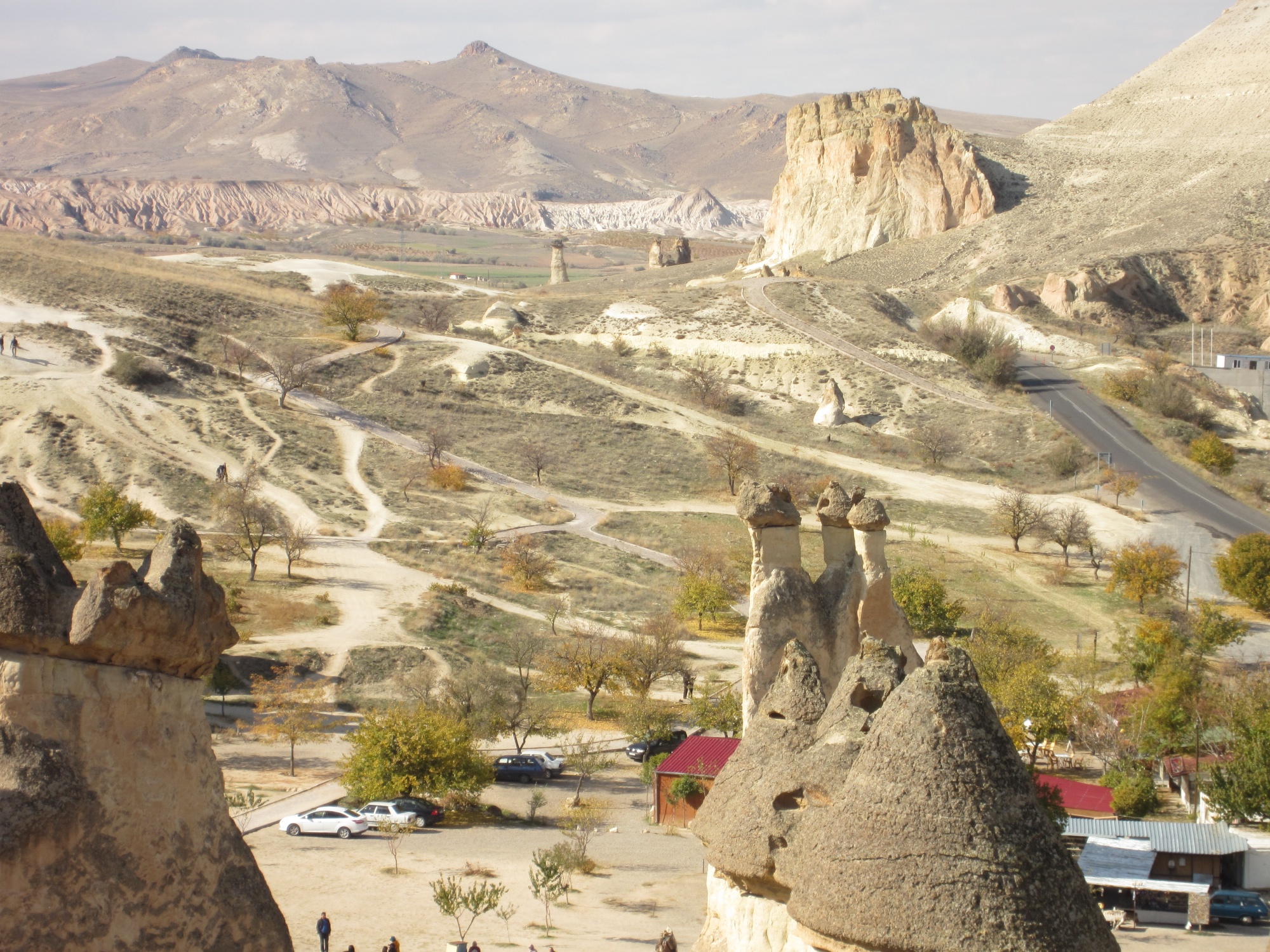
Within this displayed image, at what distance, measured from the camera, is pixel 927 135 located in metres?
123

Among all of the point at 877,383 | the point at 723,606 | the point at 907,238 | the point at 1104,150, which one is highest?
the point at 1104,150

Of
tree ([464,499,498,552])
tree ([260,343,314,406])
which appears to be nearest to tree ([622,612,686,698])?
tree ([464,499,498,552])

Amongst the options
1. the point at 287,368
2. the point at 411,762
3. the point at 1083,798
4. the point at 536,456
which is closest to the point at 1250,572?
the point at 1083,798

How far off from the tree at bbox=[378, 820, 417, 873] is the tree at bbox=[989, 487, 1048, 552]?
112 ft

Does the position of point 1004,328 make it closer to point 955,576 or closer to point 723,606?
point 955,576

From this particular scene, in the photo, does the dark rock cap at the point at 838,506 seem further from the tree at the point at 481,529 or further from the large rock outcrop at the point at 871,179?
the large rock outcrop at the point at 871,179

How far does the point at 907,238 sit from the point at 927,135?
10678 mm

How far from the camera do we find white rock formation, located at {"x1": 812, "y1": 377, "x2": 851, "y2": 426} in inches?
2916

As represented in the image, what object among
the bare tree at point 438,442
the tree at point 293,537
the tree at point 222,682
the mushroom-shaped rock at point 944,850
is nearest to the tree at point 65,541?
the tree at point 222,682

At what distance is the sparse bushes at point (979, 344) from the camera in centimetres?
7938

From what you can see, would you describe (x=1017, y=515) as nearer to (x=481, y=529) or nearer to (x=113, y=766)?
(x=481, y=529)

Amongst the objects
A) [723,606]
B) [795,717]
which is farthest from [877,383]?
[795,717]

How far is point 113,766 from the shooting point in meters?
6.91

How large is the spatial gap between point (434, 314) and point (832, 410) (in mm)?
32937
